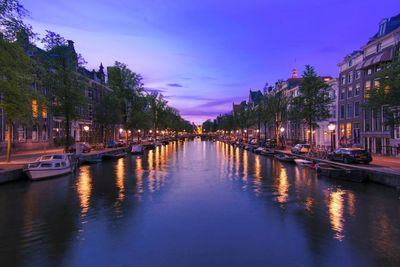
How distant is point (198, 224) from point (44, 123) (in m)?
59.8

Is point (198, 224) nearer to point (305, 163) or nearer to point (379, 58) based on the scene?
point (305, 163)

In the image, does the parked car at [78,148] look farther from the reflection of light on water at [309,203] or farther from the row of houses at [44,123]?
the reflection of light on water at [309,203]

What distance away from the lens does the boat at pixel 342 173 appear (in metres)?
33.2

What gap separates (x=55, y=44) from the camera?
50.6 metres

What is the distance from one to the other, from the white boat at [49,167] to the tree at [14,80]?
4.33 m

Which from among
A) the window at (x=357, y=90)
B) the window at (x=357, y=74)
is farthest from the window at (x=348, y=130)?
the window at (x=357, y=74)

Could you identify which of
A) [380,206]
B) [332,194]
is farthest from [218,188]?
[380,206]

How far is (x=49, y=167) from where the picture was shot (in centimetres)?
3606

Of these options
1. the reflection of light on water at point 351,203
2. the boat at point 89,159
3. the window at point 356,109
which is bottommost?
the reflection of light on water at point 351,203

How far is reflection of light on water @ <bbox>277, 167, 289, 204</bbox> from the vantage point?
84.6 feet

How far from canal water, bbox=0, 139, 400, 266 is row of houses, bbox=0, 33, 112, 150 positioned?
1268 cm

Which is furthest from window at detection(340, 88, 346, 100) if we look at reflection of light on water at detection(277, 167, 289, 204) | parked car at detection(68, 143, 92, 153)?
parked car at detection(68, 143, 92, 153)

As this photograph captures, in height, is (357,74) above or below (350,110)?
above

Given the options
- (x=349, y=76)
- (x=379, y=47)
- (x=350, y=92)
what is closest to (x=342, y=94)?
(x=350, y=92)
